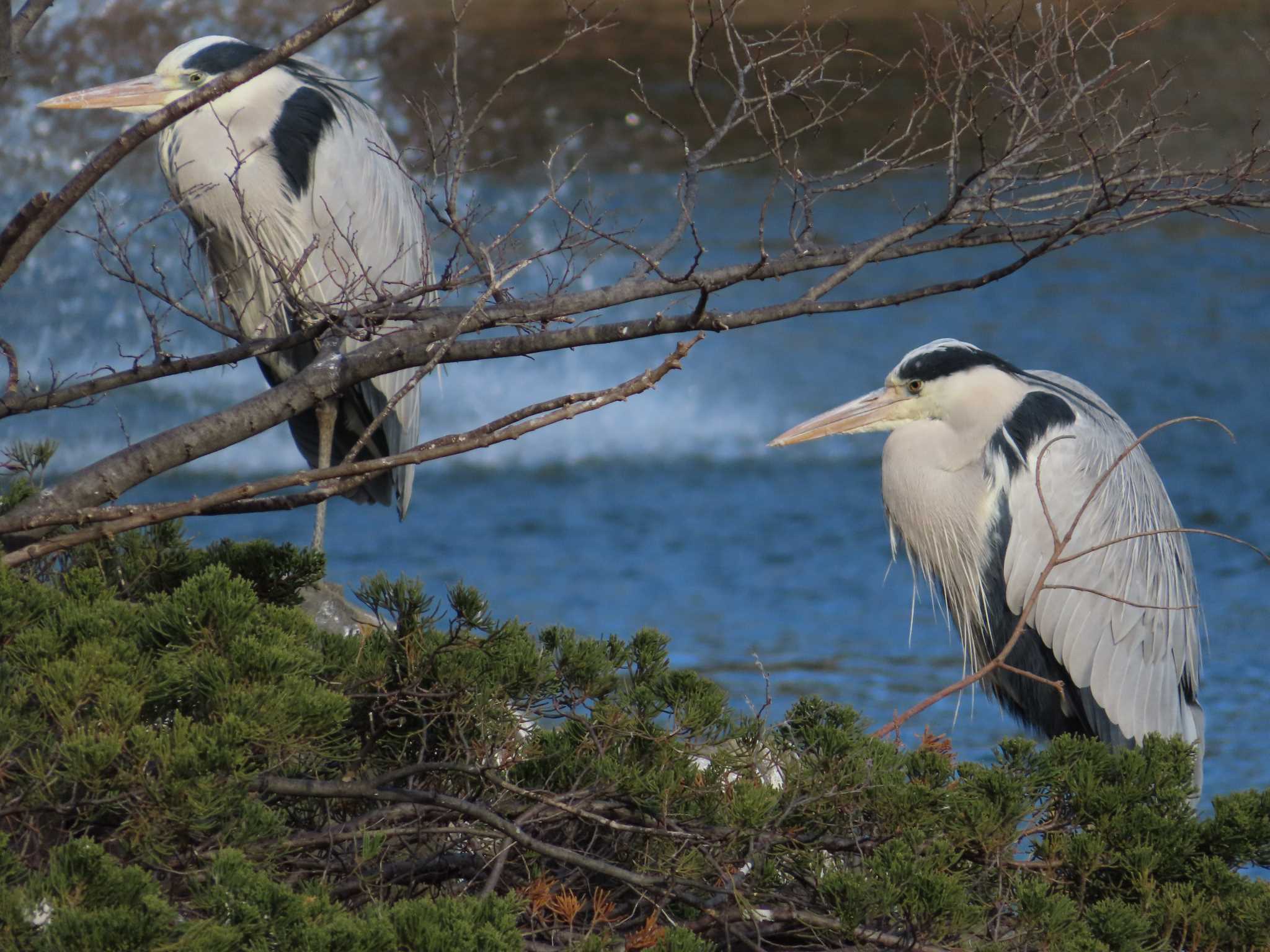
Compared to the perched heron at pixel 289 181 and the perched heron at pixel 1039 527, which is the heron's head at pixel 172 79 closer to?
the perched heron at pixel 289 181

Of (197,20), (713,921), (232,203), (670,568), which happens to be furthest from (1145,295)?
(713,921)

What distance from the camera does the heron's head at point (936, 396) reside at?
3.46 m

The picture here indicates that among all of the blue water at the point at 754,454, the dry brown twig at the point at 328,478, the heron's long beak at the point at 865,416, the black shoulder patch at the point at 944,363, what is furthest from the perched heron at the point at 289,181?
the blue water at the point at 754,454

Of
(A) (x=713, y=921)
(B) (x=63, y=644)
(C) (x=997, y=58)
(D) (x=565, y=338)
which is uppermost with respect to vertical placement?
(C) (x=997, y=58)

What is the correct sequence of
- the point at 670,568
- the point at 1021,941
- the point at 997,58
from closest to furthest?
the point at 1021,941
the point at 997,58
the point at 670,568

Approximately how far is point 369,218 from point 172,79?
724 millimetres

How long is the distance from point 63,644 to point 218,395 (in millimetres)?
8559

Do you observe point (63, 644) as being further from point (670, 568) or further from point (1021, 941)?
point (670, 568)

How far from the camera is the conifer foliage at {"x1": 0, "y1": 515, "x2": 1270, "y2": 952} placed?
→ 1614 mm

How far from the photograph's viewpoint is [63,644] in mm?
1864

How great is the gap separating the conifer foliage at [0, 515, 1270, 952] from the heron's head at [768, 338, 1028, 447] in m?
1.46

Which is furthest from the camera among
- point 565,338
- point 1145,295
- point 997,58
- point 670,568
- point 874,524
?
point 1145,295

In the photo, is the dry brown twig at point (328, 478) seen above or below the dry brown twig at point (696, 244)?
below

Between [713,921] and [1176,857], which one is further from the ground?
[713,921]
